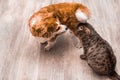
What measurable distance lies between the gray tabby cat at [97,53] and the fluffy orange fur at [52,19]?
92 millimetres

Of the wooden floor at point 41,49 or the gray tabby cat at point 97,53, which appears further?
the wooden floor at point 41,49

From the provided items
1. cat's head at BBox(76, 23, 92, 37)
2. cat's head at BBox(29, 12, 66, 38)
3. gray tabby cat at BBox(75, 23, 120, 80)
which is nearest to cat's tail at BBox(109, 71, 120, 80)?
gray tabby cat at BBox(75, 23, 120, 80)

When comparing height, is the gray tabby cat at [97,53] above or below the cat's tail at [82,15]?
below

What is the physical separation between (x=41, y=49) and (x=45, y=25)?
243mm

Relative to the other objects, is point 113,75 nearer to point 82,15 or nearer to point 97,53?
point 97,53

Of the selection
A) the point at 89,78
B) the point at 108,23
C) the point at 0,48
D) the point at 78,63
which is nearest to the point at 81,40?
the point at 78,63

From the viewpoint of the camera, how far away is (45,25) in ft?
5.00

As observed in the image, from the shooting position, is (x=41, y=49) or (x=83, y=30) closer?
(x=83, y=30)

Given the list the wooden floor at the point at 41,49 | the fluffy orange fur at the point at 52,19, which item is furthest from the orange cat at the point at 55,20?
the wooden floor at the point at 41,49

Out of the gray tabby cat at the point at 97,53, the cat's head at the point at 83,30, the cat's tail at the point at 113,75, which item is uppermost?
the cat's head at the point at 83,30

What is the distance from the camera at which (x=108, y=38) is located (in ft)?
5.78

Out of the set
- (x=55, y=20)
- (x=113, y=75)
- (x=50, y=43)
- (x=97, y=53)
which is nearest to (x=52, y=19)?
(x=55, y=20)

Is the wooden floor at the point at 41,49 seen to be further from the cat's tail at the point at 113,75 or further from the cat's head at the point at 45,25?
the cat's head at the point at 45,25

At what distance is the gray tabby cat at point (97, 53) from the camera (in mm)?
1437
